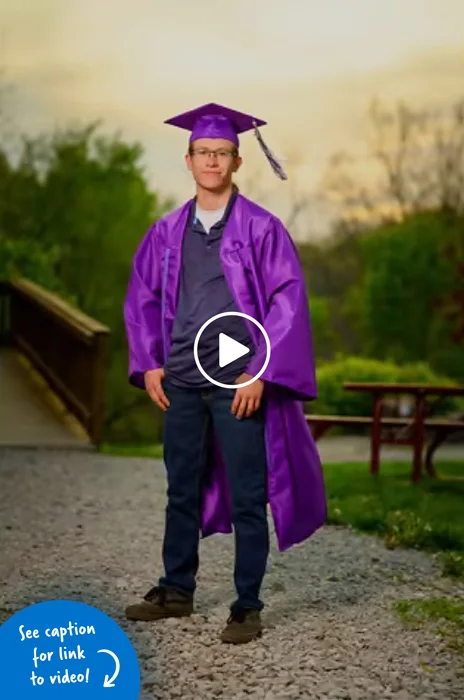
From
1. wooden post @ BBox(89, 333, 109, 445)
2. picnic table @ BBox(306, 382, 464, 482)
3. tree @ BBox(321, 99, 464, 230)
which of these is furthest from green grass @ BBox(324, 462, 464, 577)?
tree @ BBox(321, 99, 464, 230)

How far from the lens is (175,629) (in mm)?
2328

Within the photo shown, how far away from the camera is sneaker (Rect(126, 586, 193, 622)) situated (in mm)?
2375

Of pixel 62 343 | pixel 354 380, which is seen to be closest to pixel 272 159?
pixel 62 343

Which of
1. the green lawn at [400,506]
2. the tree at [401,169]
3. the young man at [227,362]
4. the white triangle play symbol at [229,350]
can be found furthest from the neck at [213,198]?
the tree at [401,169]

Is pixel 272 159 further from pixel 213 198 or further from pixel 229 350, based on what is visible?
pixel 229 350

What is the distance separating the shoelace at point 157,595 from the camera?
239cm

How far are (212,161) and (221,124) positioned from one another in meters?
0.07

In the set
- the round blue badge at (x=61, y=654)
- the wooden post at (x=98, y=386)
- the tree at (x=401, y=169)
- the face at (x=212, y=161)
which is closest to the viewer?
the round blue badge at (x=61, y=654)

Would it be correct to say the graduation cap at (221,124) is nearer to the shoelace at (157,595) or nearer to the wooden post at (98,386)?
the shoelace at (157,595)

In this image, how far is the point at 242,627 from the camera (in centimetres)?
227

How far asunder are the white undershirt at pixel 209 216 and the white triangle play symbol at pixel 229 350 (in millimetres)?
201

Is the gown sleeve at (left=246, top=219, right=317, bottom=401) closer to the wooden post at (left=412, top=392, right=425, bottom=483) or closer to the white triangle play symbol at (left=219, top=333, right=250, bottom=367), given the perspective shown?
the white triangle play symbol at (left=219, top=333, right=250, bottom=367)

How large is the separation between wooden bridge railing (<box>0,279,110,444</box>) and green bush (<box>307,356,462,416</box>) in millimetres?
1688

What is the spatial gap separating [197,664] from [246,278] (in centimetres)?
70
